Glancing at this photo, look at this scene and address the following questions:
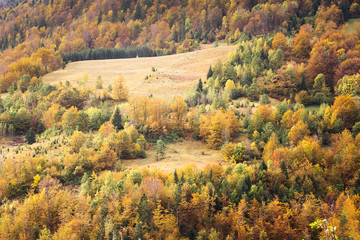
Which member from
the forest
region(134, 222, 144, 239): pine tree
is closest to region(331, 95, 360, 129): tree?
the forest

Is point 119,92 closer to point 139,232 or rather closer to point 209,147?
point 209,147

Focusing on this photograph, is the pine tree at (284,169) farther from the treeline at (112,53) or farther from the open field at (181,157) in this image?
the treeline at (112,53)

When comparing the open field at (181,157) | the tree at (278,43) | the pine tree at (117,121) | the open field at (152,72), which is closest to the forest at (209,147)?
the tree at (278,43)

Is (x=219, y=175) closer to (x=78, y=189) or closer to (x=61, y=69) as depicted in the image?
(x=78, y=189)

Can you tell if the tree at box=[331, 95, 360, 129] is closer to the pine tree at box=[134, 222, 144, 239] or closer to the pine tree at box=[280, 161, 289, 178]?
the pine tree at box=[280, 161, 289, 178]

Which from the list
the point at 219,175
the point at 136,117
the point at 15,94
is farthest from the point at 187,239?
the point at 15,94

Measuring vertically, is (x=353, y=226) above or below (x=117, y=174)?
below
